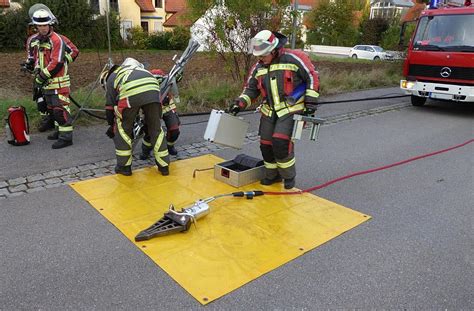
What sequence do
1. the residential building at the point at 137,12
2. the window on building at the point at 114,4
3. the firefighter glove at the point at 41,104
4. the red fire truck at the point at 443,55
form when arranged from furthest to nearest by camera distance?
1. the window on building at the point at 114,4
2. the residential building at the point at 137,12
3. the red fire truck at the point at 443,55
4. the firefighter glove at the point at 41,104

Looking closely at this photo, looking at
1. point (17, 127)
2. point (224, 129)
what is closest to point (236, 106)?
point (224, 129)

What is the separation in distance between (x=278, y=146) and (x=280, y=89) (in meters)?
0.64

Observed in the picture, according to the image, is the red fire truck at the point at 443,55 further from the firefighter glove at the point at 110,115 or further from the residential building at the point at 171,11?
the residential building at the point at 171,11

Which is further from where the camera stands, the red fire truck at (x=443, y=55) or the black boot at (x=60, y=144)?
the red fire truck at (x=443, y=55)

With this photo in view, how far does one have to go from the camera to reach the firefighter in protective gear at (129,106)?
15.4ft

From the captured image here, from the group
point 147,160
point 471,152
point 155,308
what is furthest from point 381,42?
point 155,308

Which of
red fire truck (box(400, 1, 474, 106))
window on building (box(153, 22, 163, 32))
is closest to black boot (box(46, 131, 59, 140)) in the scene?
red fire truck (box(400, 1, 474, 106))

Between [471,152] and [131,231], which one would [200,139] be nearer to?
[131,231]

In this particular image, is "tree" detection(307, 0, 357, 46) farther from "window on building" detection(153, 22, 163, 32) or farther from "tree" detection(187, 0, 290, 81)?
"tree" detection(187, 0, 290, 81)

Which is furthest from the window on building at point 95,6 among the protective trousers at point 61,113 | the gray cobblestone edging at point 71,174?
the gray cobblestone edging at point 71,174

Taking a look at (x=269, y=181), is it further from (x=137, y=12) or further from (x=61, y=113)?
(x=137, y=12)

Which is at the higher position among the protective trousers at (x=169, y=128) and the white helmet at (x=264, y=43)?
the white helmet at (x=264, y=43)

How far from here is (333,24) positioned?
133ft

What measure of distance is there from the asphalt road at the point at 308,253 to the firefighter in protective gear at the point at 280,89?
2.36 ft
